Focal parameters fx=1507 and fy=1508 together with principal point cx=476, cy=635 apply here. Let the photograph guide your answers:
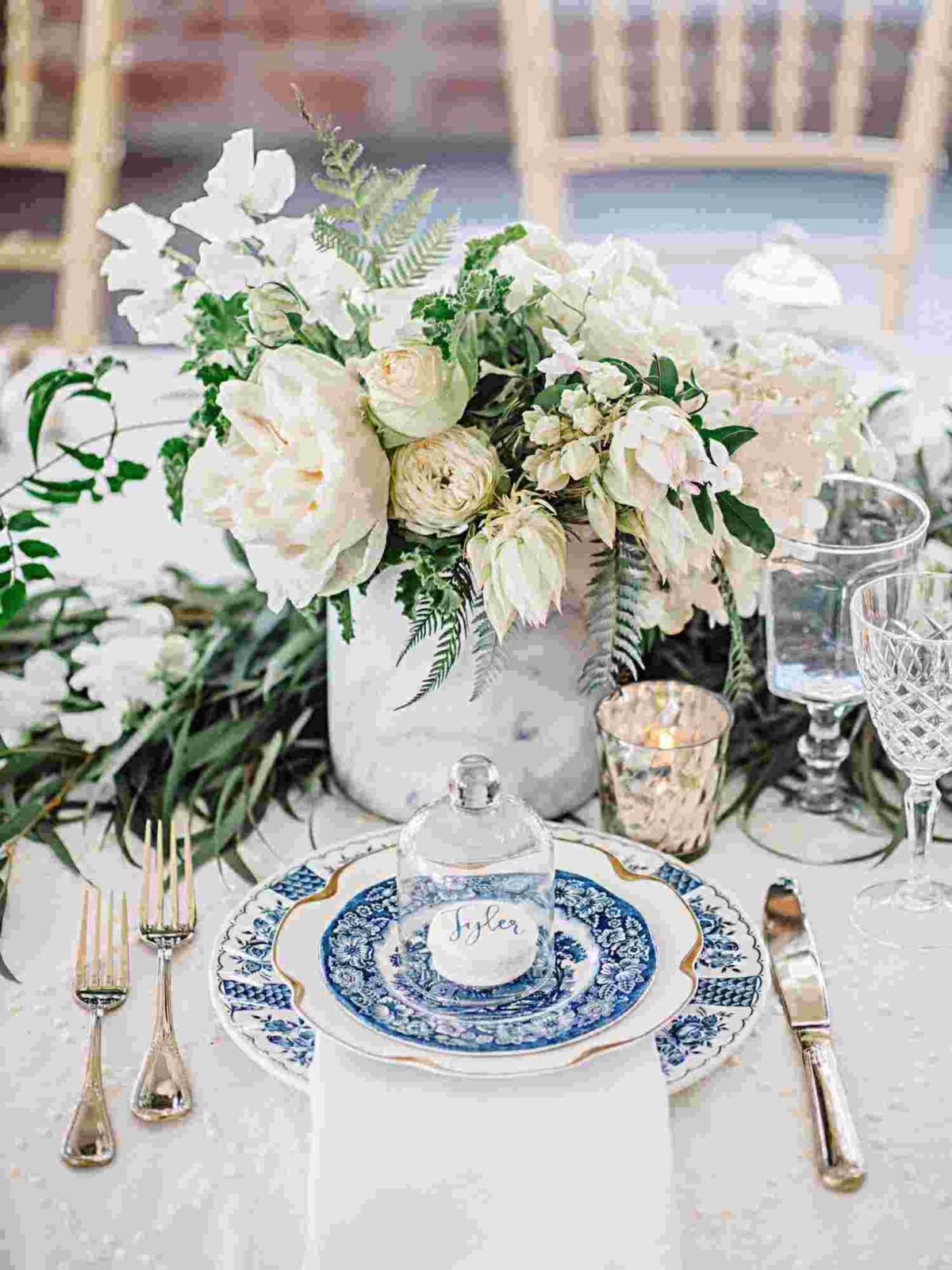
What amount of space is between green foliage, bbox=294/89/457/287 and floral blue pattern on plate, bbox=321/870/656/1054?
0.38 metres

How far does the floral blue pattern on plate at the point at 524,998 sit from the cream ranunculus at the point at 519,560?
16cm

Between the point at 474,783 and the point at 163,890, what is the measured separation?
0.25 meters

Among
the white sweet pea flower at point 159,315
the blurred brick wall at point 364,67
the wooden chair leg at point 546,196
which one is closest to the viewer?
the white sweet pea flower at point 159,315

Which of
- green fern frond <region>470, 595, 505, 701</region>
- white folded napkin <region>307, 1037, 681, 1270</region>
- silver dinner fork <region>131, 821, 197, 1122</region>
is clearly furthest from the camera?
green fern frond <region>470, 595, 505, 701</region>

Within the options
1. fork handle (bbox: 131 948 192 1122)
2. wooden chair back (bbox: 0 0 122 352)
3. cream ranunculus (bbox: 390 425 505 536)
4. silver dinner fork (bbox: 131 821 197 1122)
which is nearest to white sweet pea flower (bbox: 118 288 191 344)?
cream ranunculus (bbox: 390 425 505 536)

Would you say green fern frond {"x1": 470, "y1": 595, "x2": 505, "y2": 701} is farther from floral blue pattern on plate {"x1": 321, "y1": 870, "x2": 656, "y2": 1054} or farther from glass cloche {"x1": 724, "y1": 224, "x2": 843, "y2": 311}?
glass cloche {"x1": 724, "y1": 224, "x2": 843, "y2": 311}

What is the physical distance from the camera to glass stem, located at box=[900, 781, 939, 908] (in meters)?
0.94

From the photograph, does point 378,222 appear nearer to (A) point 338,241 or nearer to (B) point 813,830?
(A) point 338,241

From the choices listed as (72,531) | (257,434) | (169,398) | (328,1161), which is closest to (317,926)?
(328,1161)

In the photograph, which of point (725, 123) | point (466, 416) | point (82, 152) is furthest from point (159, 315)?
point (725, 123)

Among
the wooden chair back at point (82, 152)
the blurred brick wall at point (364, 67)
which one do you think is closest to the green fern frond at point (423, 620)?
the wooden chair back at point (82, 152)

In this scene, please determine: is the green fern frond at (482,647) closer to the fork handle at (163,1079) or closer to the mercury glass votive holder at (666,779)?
the mercury glass votive holder at (666,779)

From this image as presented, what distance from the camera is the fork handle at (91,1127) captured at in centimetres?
75

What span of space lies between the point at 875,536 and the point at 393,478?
38 centimetres
